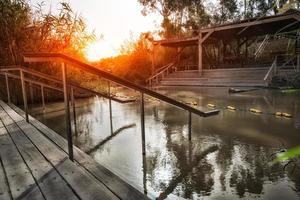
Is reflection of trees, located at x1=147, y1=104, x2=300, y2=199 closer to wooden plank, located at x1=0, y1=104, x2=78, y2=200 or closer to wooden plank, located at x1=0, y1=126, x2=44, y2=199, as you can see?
wooden plank, located at x1=0, y1=104, x2=78, y2=200

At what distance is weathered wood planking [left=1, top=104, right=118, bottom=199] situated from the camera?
5.92ft

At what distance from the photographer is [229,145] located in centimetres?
407

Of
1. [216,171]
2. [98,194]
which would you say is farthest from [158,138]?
[98,194]

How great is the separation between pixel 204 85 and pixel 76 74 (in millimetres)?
8508

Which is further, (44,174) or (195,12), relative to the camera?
(195,12)

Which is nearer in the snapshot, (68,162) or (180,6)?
(68,162)

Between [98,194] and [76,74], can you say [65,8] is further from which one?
[98,194]

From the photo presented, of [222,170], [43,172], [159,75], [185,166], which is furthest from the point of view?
[159,75]

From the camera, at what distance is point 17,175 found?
7.01 ft

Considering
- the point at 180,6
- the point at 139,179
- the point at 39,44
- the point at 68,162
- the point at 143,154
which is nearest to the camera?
the point at 68,162

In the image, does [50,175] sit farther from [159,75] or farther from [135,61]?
[135,61]

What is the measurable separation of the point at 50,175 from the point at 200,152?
7.40ft

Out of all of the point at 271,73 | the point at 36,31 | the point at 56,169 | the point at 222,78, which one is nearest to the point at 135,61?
the point at 222,78

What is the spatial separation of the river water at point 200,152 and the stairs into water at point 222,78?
7764 millimetres
